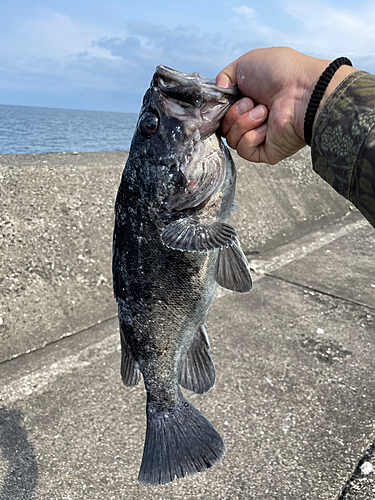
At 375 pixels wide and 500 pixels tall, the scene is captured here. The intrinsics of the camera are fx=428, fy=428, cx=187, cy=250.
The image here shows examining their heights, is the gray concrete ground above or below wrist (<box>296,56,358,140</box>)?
below

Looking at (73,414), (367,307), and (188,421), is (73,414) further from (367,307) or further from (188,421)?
(367,307)

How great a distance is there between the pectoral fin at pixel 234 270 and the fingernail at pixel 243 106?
2.00 ft

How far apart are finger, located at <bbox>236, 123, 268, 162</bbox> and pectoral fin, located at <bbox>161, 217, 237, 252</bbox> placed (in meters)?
0.63

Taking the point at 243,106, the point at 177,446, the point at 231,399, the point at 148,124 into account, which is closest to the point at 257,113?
the point at 243,106

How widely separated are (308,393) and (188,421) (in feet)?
6.45

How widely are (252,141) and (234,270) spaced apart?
68cm

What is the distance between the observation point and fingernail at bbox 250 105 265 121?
1.93 m

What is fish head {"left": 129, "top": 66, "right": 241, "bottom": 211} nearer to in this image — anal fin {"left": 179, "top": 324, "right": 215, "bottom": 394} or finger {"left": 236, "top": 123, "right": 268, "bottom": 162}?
finger {"left": 236, "top": 123, "right": 268, "bottom": 162}

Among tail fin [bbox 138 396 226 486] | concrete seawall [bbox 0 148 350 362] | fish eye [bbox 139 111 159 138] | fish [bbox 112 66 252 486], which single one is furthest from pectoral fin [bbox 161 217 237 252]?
concrete seawall [bbox 0 148 350 362]

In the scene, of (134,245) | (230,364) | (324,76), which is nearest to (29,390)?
(230,364)

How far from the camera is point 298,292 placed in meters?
5.04

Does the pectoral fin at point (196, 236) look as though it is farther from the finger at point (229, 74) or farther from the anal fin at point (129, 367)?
the finger at point (229, 74)

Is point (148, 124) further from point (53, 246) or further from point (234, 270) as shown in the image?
point (53, 246)

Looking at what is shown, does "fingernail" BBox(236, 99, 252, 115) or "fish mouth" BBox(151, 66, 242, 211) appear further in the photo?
"fingernail" BBox(236, 99, 252, 115)
